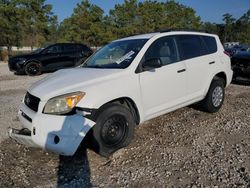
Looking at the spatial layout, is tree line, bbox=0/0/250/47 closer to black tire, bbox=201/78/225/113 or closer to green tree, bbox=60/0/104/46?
green tree, bbox=60/0/104/46

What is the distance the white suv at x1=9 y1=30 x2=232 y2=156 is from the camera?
3.67m

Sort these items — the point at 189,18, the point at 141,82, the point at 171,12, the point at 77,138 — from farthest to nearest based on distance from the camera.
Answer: the point at 189,18, the point at 171,12, the point at 141,82, the point at 77,138

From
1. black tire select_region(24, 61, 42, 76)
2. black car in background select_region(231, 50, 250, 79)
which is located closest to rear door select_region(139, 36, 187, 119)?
black car in background select_region(231, 50, 250, 79)

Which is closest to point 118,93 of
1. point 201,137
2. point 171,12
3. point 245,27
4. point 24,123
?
point 24,123

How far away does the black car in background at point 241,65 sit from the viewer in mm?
8891

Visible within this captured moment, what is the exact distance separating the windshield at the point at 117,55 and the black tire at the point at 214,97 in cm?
193

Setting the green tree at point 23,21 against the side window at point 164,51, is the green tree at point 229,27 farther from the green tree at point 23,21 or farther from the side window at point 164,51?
the side window at point 164,51

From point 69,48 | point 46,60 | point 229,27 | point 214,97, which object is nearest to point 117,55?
point 214,97

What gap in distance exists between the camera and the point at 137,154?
13.8 ft

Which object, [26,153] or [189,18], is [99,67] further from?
[189,18]

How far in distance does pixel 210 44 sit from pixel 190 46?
0.73 metres

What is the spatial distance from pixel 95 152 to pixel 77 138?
652 millimetres

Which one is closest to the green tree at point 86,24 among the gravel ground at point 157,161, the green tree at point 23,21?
the green tree at point 23,21

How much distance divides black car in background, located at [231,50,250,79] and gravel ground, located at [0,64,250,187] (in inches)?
146
